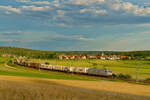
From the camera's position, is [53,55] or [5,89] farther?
[53,55]

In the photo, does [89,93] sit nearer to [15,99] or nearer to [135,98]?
[135,98]

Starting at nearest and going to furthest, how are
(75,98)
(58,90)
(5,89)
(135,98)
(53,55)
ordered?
(135,98) → (75,98) → (58,90) → (5,89) → (53,55)

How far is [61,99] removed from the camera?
13.5ft

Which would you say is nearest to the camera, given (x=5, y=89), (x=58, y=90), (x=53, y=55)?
(x=58, y=90)

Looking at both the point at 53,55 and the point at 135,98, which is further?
the point at 53,55

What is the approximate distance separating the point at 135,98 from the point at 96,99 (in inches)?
29.3

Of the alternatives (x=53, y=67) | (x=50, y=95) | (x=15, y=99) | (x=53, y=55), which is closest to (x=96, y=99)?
(x=50, y=95)

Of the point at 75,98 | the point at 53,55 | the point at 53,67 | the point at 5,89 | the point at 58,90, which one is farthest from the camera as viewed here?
the point at 53,55

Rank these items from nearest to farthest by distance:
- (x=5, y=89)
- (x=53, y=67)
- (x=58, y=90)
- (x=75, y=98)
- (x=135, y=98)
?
1. (x=135, y=98)
2. (x=75, y=98)
3. (x=58, y=90)
4. (x=5, y=89)
5. (x=53, y=67)

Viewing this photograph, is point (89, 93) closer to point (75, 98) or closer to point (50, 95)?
point (75, 98)

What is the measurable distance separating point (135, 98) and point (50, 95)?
1.79 m

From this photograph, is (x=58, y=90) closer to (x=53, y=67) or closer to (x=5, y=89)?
(x=5, y=89)

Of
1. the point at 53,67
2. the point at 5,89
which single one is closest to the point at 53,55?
the point at 53,67

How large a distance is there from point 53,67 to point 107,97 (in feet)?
199
